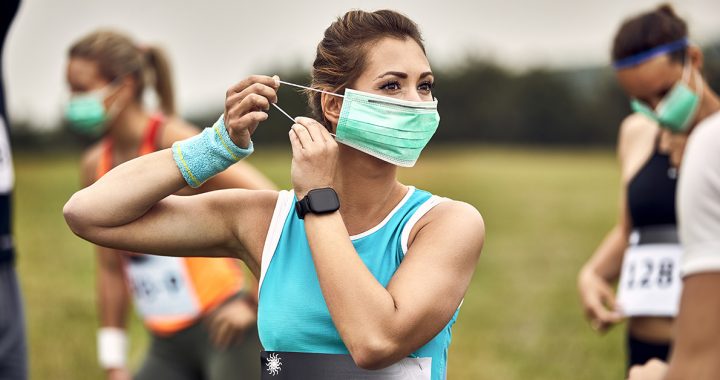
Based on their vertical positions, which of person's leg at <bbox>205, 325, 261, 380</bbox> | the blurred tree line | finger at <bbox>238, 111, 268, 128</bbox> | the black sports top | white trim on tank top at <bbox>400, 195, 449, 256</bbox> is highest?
finger at <bbox>238, 111, 268, 128</bbox>

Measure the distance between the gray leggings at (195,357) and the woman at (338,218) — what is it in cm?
170

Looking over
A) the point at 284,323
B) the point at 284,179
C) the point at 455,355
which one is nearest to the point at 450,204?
the point at 284,323

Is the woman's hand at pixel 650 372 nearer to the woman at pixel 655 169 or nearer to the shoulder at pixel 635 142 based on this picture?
the woman at pixel 655 169

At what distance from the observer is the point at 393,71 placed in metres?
2.98

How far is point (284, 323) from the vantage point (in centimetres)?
292

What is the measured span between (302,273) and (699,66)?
2.72 metres

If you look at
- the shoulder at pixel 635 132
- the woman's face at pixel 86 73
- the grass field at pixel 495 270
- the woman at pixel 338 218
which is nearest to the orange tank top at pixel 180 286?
the woman's face at pixel 86 73

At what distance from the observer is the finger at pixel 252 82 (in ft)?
9.87

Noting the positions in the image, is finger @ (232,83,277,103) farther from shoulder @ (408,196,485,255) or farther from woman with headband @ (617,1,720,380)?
woman with headband @ (617,1,720,380)

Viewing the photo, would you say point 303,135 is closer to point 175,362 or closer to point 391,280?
point 391,280

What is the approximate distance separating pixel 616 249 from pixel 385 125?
2.59m

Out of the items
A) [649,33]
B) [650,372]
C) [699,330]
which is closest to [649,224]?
[649,33]

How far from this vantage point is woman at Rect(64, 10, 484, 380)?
107 inches

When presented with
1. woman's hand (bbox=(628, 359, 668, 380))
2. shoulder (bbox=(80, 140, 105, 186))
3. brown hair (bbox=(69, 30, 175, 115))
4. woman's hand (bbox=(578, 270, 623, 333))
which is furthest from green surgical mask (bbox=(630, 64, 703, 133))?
shoulder (bbox=(80, 140, 105, 186))
